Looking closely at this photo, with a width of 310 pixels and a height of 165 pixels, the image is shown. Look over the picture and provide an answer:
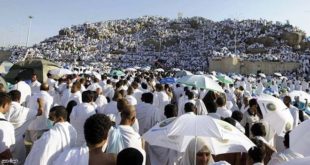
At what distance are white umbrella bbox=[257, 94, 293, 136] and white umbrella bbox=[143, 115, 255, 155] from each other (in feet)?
6.66

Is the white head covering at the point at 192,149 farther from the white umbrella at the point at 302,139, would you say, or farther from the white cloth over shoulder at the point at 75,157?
the white cloth over shoulder at the point at 75,157

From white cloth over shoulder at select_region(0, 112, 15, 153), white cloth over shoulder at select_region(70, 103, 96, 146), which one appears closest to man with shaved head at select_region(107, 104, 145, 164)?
white cloth over shoulder at select_region(0, 112, 15, 153)

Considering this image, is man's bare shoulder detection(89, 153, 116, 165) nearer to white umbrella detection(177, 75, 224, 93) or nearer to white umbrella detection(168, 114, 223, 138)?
white umbrella detection(168, 114, 223, 138)

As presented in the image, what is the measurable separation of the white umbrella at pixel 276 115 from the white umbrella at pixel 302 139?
262 cm

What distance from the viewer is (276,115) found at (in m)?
6.16

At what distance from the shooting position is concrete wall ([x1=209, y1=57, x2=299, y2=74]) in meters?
43.2

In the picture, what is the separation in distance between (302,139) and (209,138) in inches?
41.0

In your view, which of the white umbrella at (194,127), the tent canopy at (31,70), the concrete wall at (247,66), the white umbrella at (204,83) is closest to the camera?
the white umbrella at (194,127)

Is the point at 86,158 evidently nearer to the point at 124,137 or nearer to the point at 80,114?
the point at 124,137

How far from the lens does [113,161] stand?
10.4 feet

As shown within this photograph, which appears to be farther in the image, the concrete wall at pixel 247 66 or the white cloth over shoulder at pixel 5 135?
the concrete wall at pixel 247 66

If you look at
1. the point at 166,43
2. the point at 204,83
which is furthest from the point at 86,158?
the point at 166,43

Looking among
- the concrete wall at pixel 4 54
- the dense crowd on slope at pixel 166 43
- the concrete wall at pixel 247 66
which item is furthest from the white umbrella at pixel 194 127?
the concrete wall at pixel 4 54

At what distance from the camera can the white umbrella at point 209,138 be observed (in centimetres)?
399
